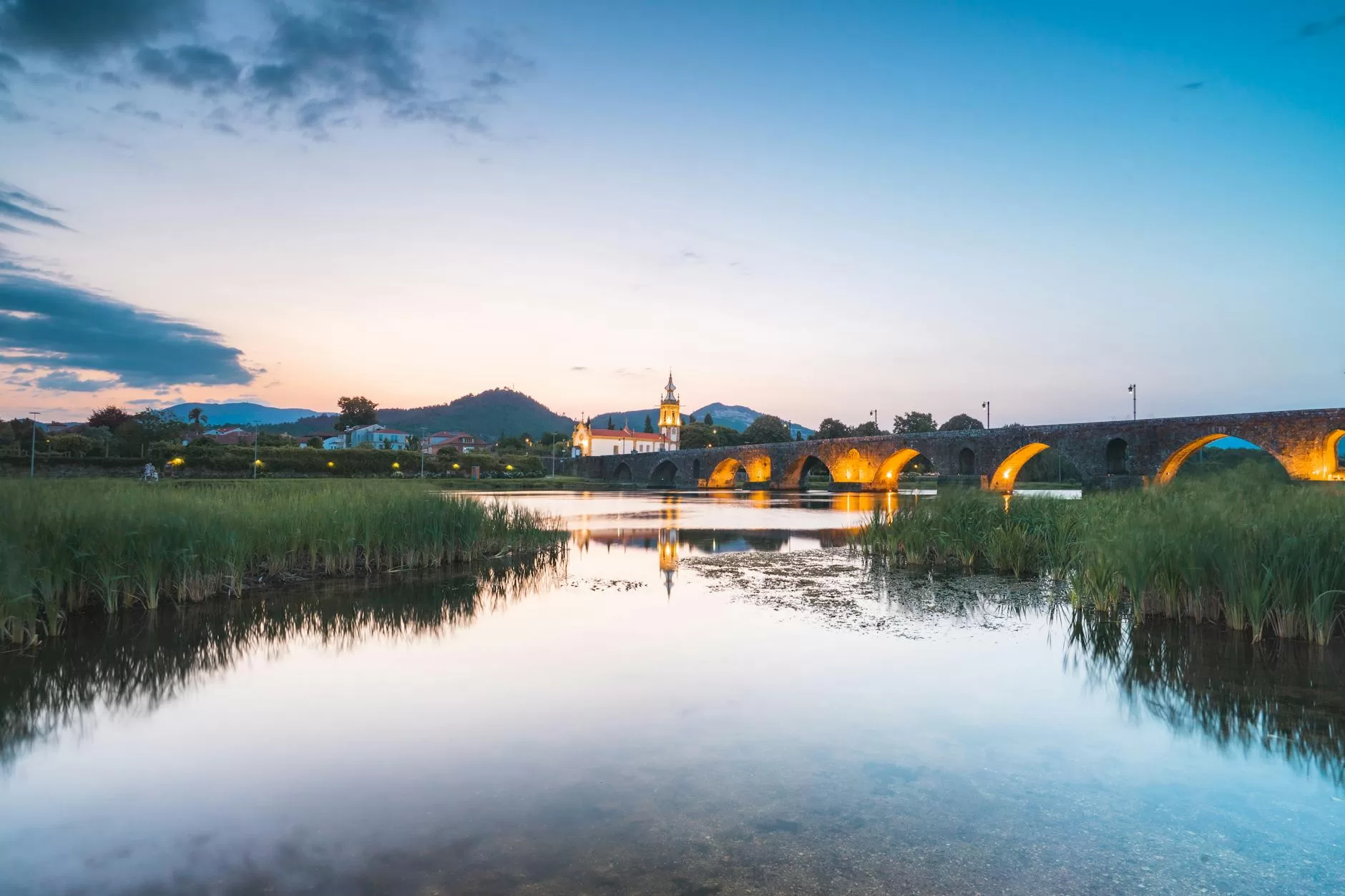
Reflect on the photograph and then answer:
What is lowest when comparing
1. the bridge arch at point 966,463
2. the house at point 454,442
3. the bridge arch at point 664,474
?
the bridge arch at point 664,474

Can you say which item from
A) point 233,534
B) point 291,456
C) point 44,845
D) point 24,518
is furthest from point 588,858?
point 291,456

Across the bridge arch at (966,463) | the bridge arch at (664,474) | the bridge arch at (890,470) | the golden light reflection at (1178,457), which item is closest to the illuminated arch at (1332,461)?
the golden light reflection at (1178,457)

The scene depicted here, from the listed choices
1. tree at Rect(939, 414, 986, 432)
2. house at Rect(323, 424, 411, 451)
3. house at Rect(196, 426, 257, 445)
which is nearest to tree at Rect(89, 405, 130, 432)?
house at Rect(196, 426, 257, 445)

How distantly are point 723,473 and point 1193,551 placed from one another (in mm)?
78475

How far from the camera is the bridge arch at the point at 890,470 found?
2397 inches

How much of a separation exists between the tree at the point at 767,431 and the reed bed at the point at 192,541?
341ft

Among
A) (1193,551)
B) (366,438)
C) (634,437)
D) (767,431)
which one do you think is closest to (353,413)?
(366,438)

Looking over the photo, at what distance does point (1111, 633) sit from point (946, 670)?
8.60ft

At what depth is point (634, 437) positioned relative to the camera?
6363 inches

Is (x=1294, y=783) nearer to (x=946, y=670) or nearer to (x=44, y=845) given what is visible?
(x=946, y=670)

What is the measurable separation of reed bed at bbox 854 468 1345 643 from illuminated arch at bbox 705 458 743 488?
6885 cm

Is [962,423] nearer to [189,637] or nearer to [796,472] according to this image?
[796,472]

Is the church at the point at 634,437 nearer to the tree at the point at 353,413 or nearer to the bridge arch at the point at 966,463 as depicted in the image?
the tree at the point at 353,413

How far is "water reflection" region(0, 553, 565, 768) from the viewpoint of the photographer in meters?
5.72
